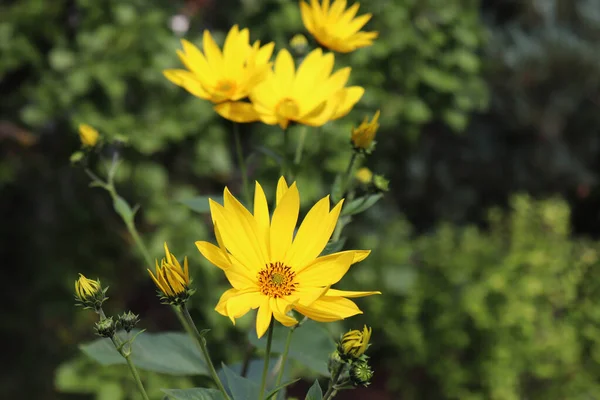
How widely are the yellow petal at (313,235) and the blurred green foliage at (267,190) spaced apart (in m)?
0.85

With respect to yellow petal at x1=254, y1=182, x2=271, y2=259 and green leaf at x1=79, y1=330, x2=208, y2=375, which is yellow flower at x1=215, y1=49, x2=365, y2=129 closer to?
yellow petal at x1=254, y1=182, x2=271, y2=259

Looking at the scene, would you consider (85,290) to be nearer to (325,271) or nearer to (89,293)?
(89,293)

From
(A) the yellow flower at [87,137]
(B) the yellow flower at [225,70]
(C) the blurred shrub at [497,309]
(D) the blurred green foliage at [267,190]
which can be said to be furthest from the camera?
(C) the blurred shrub at [497,309]

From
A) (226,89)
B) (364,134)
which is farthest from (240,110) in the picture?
(364,134)

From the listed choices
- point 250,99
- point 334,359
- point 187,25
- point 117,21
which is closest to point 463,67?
point 187,25

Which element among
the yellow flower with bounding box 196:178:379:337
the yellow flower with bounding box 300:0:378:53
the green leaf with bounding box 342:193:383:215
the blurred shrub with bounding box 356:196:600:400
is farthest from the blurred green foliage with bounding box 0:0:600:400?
the yellow flower with bounding box 196:178:379:337

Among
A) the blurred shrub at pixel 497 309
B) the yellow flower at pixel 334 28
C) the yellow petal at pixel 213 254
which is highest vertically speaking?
the blurred shrub at pixel 497 309

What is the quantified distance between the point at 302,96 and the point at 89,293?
1.09 ft

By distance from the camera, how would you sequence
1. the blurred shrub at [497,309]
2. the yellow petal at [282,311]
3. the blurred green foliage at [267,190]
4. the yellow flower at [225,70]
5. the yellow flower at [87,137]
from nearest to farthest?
1. the yellow petal at [282,311]
2. the yellow flower at [225,70]
3. the yellow flower at [87,137]
4. the blurred green foliage at [267,190]
5. the blurred shrub at [497,309]

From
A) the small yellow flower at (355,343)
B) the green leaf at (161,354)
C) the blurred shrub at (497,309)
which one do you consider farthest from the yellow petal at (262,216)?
the blurred shrub at (497,309)

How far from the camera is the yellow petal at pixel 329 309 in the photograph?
0.47 metres

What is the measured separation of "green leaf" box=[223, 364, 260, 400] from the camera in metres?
0.55

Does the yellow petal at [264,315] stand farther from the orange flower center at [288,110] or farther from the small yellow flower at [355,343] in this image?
the orange flower center at [288,110]

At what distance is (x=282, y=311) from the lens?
490 mm
